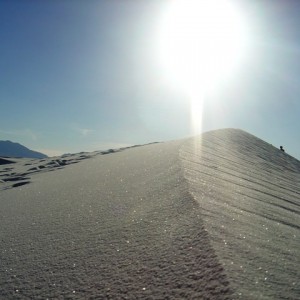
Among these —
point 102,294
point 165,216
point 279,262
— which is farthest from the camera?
point 165,216

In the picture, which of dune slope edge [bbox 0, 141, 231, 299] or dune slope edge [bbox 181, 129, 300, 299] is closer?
dune slope edge [bbox 181, 129, 300, 299]

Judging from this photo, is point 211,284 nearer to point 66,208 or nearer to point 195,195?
point 195,195

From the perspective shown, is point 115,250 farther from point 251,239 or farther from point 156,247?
point 251,239

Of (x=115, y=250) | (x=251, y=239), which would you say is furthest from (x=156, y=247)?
(x=251, y=239)

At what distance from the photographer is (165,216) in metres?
2.26

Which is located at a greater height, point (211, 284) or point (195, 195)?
point (195, 195)

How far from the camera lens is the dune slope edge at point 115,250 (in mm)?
1410

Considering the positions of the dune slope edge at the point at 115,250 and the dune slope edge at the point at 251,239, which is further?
the dune slope edge at the point at 115,250

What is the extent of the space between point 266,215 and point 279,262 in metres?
1.15

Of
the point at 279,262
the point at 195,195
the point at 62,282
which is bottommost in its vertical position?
the point at 62,282

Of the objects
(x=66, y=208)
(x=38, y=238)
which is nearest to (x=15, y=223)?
(x=66, y=208)

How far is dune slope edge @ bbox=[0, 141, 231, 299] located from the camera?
4.63 feet

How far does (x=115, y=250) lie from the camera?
6.08 ft

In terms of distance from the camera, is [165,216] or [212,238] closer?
[212,238]
